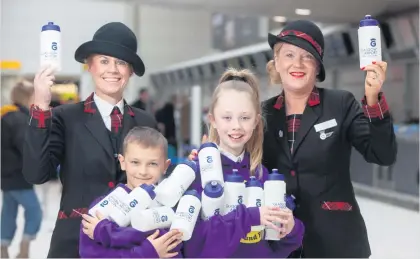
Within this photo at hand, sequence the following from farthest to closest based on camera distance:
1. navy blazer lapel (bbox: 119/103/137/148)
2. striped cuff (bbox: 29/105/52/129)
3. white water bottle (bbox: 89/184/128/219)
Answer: navy blazer lapel (bbox: 119/103/137/148), striped cuff (bbox: 29/105/52/129), white water bottle (bbox: 89/184/128/219)

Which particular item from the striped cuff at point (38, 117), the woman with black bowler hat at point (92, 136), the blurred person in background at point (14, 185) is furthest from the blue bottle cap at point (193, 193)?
the blurred person in background at point (14, 185)

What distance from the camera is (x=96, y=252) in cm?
175

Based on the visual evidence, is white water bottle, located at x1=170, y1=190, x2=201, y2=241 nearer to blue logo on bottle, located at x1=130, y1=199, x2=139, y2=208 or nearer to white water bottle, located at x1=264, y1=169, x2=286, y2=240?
blue logo on bottle, located at x1=130, y1=199, x2=139, y2=208

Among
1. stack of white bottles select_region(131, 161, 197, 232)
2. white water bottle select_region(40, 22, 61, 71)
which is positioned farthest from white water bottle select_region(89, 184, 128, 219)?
white water bottle select_region(40, 22, 61, 71)

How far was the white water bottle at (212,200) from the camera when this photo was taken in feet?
5.59

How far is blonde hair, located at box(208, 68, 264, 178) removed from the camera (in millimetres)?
1933

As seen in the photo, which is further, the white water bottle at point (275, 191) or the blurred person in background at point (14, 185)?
the blurred person in background at point (14, 185)

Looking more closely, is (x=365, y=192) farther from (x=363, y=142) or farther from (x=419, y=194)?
(x=363, y=142)

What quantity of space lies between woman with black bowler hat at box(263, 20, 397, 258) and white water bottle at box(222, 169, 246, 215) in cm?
46

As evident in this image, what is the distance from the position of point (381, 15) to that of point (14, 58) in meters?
8.99

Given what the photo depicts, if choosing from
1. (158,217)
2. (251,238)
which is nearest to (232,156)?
(251,238)

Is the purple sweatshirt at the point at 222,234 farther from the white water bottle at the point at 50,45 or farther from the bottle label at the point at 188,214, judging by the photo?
the white water bottle at the point at 50,45

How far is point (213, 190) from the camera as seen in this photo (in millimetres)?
1707

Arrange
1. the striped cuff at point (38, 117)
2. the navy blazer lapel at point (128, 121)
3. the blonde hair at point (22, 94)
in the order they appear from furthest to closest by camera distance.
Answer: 1. the blonde hair at point (22, 94)
2. the navy blazer lapel at point (128, 121)
3. the striped cuff at point (38, 117)
